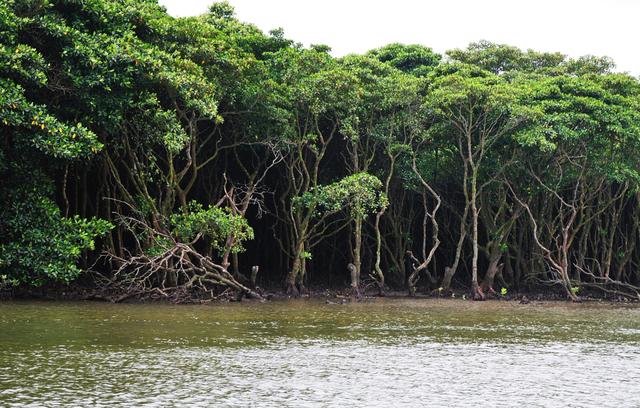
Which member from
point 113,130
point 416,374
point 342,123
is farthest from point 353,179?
point 416,374

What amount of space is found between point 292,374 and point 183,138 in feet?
39.1

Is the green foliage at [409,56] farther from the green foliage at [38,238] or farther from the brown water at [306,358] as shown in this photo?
the green foliage at [38,238]

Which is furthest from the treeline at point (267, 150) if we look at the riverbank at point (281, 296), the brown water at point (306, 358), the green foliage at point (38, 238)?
the brown water at point (306, 358)

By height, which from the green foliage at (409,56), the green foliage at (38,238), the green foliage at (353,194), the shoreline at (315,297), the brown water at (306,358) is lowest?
the brown water at (306,358)

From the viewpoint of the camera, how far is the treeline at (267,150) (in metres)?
21.4

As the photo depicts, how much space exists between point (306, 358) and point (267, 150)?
14.6m

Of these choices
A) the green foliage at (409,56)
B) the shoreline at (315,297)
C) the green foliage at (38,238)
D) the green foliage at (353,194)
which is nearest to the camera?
the green foliage at (38,238)

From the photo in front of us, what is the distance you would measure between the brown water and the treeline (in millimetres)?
3370

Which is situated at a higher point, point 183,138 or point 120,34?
point 120,34

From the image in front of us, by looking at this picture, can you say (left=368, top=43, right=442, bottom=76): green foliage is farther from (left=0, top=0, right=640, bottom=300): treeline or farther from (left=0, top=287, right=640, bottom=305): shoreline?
(left=0, top=287, right=640, bottom=305): shoreline

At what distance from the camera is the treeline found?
70.2 feet

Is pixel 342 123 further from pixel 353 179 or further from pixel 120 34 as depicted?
pixel 120 34

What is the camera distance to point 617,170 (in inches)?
1078

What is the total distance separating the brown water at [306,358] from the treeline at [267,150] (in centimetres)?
337
